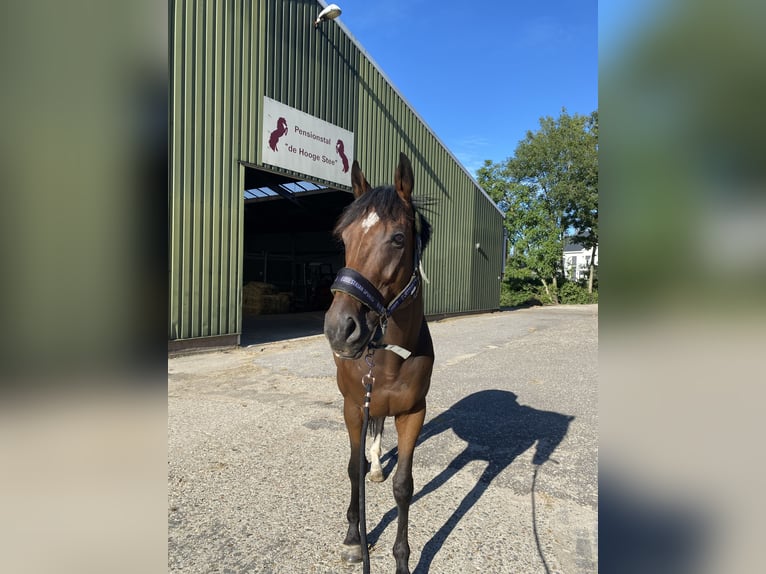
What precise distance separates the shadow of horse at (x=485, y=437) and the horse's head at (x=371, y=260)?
5.23ft

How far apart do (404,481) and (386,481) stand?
1.17 metres

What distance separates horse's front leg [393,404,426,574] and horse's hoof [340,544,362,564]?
→ 257 mm

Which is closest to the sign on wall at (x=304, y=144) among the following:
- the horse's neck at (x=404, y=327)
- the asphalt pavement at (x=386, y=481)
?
the asphalt pavement at (x=386, y=481)

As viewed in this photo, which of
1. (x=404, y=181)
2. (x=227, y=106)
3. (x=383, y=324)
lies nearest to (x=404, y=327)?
(x=383, y=324)

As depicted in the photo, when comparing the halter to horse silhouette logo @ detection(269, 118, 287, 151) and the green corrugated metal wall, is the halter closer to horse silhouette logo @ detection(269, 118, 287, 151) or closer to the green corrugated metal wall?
the green corrugated metal wall

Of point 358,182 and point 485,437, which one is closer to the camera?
point 358,182

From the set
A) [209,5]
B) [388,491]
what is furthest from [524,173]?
[388,491]

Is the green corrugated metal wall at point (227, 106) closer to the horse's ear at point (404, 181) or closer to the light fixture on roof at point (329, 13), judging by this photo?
the light fixture on roof at point (329, 13)

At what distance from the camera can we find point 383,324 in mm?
2041

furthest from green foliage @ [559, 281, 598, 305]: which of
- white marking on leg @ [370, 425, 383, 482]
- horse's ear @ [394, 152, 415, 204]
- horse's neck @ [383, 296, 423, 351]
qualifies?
horse's ear @ [394, 152, 415, 204]

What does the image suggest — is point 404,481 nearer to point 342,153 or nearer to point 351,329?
point 351,329

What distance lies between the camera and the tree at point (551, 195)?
30781 millimetres

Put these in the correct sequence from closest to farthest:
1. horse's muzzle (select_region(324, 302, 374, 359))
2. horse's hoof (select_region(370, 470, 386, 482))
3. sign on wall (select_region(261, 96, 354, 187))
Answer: horse's muzzle (select_region(324, 302, 374, 359))
horse's hoof (select_region(370, 470, 386, 482))
sign on wall (select_region(261, 96, 354, 187))

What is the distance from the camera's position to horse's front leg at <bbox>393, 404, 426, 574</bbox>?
91.3 inches
